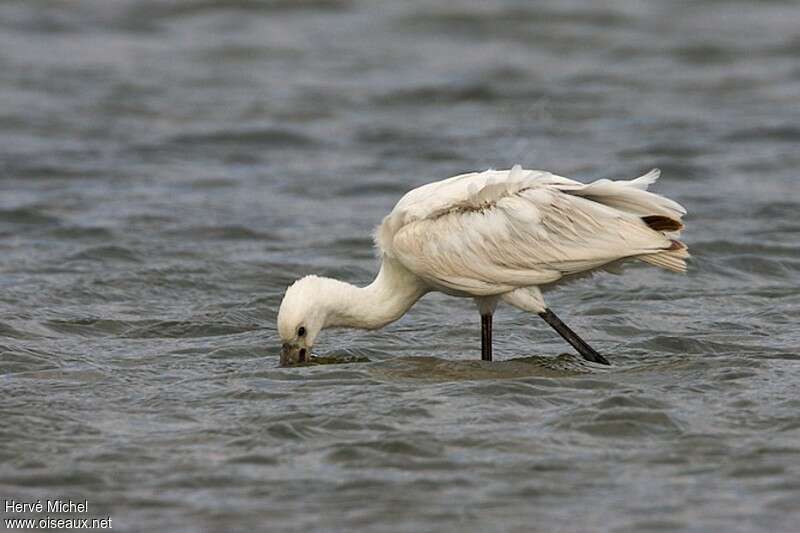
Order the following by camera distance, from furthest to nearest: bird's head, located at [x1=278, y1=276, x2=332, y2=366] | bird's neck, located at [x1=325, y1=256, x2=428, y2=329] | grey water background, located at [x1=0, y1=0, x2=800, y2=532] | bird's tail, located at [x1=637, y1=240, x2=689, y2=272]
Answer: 1. bird's neck, located at [x1=325, y1=256, x2=428, y2=329]
2. bird's head, located at [x1=278, y1=276, x2=332, y2=366]
3. bird's tail, located at [x1=637, y1=240, x2=689, y2=272]
4. grey water background, located at [x1=0, y1=0, x2=800, y2=532]

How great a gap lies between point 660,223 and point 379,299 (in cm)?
175

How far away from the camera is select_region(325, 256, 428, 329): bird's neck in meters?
10.1

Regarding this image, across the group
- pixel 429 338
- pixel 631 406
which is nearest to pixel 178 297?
pixel 429 338

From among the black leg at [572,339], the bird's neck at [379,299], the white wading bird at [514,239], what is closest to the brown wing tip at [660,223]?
the white wading bird at [514,239]

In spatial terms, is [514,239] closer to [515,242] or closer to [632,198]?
[515,242]

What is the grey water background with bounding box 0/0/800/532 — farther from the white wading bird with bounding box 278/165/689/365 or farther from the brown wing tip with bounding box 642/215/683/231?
the brown wing tip with bounding box 642/215/683/231

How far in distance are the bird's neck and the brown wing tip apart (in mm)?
1444

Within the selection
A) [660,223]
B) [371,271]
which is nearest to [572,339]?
[660,223]

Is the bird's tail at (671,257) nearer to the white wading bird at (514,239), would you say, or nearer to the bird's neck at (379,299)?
the white wading bird at (514,239)

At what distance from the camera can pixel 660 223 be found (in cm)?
975

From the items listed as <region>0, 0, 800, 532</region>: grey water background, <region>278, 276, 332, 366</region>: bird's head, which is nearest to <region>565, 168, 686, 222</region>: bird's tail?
<region>0, 0, 800, 532</region>: grey water background

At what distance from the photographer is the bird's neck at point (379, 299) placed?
10.1 meters

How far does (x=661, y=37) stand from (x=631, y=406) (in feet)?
55.1

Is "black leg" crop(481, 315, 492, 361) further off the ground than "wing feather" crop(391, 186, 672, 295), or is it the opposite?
"wing feather" crop(391, 186, 672, 295)
